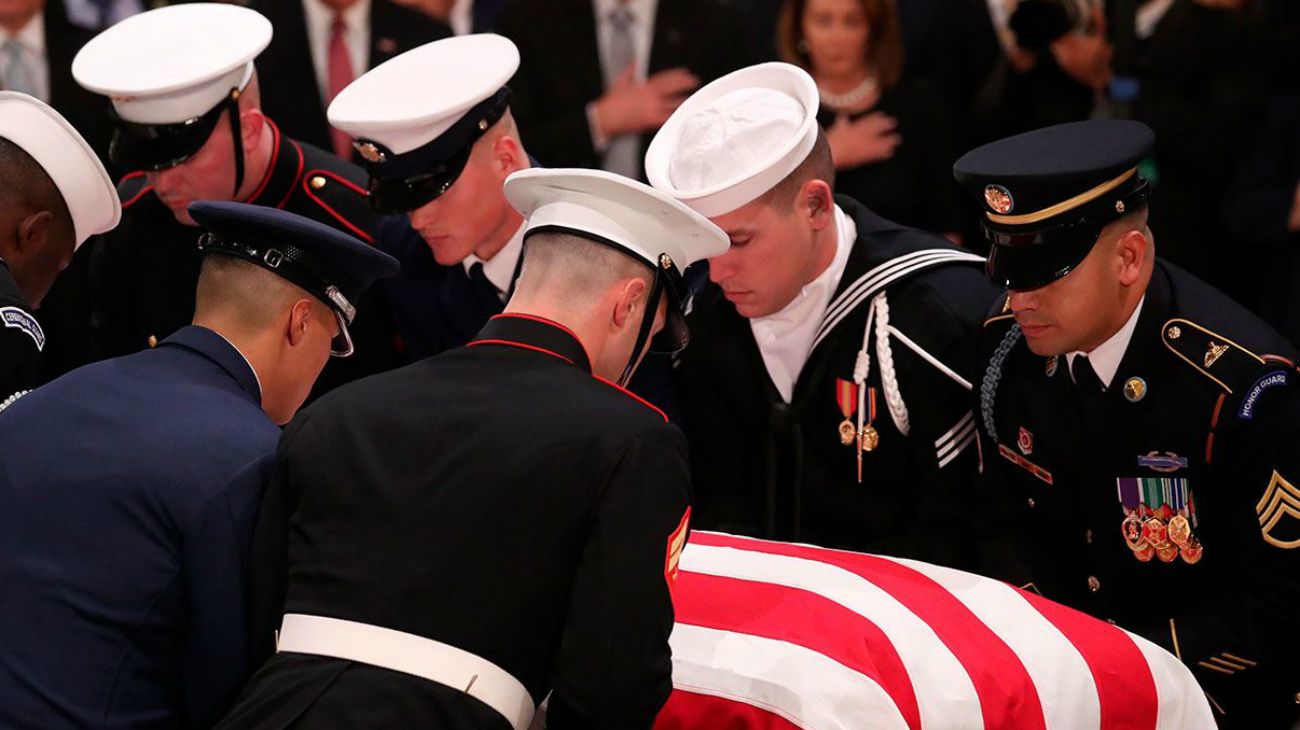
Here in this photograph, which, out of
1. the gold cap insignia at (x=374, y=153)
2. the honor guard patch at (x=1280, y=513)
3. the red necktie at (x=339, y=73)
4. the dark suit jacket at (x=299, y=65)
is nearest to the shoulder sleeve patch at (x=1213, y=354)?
the honor guard patch at (x=1280, y=513)

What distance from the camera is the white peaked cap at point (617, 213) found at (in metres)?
2.42

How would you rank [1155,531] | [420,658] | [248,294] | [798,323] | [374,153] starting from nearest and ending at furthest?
1. [420,658]
2. [248,294]
3. [1155,531]
4. [798,323]
5. [374,153]

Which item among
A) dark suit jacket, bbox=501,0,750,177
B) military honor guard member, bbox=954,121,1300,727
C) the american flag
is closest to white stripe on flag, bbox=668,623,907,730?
the american flag

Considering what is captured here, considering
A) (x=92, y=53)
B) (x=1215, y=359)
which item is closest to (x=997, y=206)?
(x=1215, y=359)

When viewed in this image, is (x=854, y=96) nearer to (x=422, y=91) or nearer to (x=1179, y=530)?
(x=422, y=91)

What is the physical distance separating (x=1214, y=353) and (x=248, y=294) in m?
1.65

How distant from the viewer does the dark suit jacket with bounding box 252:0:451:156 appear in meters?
4.98

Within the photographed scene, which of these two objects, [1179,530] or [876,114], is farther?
[876,114]

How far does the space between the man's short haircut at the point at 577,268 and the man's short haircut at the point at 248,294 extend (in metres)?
0.47

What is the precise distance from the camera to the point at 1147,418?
2885mm

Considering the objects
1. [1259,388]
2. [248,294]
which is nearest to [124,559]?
[248,294]

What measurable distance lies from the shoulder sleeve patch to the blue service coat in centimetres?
157

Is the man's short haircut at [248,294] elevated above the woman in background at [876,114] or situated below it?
above

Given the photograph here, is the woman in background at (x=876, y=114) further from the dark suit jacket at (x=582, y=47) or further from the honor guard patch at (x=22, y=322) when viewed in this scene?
the honor guard patch at (x=22, y=322)
